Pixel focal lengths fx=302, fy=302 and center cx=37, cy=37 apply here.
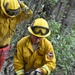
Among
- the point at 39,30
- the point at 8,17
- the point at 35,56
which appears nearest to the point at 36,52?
the point at 35,56

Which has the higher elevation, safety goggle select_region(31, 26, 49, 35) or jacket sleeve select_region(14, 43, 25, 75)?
safety goggle select_region(31, 26, 49, 35)

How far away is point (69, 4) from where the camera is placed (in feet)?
34.8

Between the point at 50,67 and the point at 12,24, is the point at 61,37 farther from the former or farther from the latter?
the point at 50,67

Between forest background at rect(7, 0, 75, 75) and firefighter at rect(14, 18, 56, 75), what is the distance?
7.30ft

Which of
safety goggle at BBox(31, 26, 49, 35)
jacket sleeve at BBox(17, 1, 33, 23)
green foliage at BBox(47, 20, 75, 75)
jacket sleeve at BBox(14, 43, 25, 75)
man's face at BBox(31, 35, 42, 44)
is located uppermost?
jacket sleeve at BBox(17, 1, 33, 23)

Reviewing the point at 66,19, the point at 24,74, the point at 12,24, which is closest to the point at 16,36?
the point at 12,24

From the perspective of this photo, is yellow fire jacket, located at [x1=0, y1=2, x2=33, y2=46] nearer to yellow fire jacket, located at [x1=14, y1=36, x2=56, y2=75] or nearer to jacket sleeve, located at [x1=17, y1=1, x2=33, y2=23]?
jacket sleeve, located at [x1=17, y1=1, x2=33, y2=23]

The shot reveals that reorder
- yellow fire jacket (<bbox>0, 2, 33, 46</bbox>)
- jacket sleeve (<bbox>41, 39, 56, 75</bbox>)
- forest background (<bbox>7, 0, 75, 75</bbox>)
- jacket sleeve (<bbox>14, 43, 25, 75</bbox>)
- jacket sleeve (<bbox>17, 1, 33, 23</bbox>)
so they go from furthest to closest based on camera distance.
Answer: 1. forest background (<bbox>7, 0, 75, 75</bbox>)
2. jacket sleeve (<bbox>17, 1, 33, 23</bbox>)
3. yellow fire jacket (<bbox>0, 2, 33, 46</bbox>)
4. jacket sleeve (<bbox>14, 43, 25, 75</bbox>)
5. jacket sleeve (<bbox>41, 39, 56, 75</bbox>)

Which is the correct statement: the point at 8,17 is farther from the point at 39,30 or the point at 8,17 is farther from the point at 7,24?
the point at 39,30

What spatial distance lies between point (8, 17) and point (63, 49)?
10.2ft

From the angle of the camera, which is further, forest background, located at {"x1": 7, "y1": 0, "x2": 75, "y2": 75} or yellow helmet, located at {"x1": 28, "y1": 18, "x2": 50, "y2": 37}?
forest background, located at {"x1": 7, "y1": 0, "x2": 75, "y2": 75}

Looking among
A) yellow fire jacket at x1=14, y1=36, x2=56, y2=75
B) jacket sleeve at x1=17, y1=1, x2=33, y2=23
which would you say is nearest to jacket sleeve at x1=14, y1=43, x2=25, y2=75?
yellow fire jacket at x1=14, y1=36, x2=56, y2=75

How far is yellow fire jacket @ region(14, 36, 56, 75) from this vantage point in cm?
496

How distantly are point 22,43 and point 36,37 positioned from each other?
31 cm
